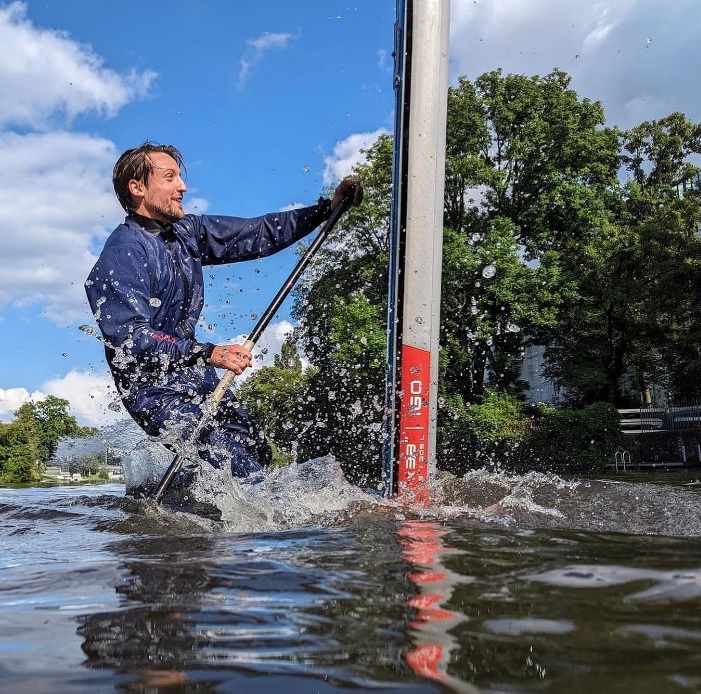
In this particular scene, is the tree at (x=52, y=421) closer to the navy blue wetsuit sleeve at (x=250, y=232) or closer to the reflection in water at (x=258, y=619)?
the navy blue wetsuit sleeve at (x=250, y=232)

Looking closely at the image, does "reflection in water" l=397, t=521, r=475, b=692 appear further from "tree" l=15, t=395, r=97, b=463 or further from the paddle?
"tree" l=15, t=395, r=97, b=463

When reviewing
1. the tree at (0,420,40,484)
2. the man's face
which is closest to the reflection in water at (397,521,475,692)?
the man's face

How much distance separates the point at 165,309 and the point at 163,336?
13.1 inches

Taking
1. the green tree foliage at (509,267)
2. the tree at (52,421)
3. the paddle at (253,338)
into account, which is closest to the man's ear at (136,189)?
the paddle at (253,338)

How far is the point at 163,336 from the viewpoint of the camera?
432 cm

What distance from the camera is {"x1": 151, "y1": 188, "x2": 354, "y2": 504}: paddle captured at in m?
4.48

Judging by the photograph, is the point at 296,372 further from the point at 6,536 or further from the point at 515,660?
the point at 515,660

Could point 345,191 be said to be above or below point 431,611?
above

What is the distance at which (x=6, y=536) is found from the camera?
146 inches

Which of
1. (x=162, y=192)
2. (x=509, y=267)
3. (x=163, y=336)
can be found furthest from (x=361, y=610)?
(x=509, y=267)

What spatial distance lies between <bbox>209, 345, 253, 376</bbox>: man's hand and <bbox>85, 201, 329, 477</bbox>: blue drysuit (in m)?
0.07

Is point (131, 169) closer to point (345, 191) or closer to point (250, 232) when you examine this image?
point (250, 232)

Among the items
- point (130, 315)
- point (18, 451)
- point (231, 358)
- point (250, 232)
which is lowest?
point (18, 451)

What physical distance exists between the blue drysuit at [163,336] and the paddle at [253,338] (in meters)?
0.06
